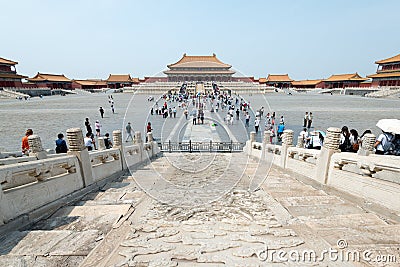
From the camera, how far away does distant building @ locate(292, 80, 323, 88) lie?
69.6 meters

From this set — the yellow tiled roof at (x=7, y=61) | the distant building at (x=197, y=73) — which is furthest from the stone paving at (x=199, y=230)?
the yellow tiled roof at (x=7, y=61)

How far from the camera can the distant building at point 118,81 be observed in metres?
71.7

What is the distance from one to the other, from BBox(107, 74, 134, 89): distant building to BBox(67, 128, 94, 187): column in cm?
7262

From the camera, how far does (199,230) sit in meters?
3.03

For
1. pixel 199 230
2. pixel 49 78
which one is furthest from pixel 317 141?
pixel 49 78

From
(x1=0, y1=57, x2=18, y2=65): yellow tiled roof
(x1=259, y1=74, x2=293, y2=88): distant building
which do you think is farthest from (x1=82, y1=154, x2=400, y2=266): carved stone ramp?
(x1=259, y1=74, x2=293, y2=88): distant building

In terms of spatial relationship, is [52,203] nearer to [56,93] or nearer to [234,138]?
[234,138]

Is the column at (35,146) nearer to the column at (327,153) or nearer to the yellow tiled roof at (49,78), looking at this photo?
the column at (327,153)

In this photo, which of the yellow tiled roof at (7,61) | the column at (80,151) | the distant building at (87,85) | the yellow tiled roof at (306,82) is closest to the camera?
the column at (80,151)

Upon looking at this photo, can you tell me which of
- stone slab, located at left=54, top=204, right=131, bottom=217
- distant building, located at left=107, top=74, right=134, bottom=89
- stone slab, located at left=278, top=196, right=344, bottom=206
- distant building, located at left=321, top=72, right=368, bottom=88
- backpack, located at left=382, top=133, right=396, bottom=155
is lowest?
stone slab, located at left=278, top=196, right=344, bottom=206

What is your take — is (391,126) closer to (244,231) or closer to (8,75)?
(244,231)

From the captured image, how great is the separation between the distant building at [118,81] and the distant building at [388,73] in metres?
72.6

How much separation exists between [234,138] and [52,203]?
11.4 m

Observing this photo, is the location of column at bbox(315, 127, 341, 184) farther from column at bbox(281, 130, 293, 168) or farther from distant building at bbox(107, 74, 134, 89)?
distant building at bbox(107, 74, 134, 89)
